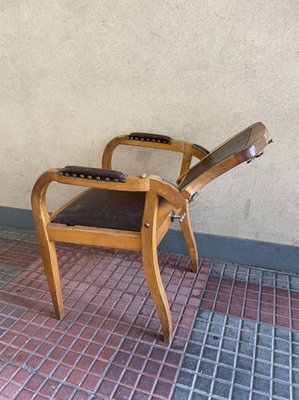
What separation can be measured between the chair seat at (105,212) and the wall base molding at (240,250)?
0.67 metres

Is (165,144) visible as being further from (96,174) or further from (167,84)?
(96,174)

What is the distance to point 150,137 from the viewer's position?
5.80ft

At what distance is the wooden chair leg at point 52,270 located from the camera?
56.1 inches

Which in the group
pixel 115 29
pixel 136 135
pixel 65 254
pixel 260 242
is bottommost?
pixel 65 254

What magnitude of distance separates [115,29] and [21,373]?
1.67m

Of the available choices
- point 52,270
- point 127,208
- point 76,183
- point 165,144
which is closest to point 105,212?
point 127,208

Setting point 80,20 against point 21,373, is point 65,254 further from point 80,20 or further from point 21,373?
point 80,20

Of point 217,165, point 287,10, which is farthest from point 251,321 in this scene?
point 287,10

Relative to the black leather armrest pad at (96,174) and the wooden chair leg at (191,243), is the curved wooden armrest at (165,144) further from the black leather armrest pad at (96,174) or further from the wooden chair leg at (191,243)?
the black leather armrest pad at (96,174)

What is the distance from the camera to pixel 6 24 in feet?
6.30

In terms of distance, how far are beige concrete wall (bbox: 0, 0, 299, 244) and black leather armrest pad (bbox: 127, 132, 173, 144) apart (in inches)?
5.2

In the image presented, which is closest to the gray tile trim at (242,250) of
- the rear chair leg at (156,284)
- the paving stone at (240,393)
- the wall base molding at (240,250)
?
the wall base molding at (240,250)

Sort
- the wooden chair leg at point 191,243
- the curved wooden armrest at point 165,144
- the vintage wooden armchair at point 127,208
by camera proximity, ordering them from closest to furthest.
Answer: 1. the vintage wooden armchair at point 127,208
2. the curved wooden armrest at point 165,144
3. the wooden chair leg at point 191,243

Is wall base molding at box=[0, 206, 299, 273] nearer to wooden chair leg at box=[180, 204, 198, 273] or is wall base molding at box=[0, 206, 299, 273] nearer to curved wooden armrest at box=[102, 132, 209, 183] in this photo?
wooden chair leg at box=[180, 204, 198, 273]
